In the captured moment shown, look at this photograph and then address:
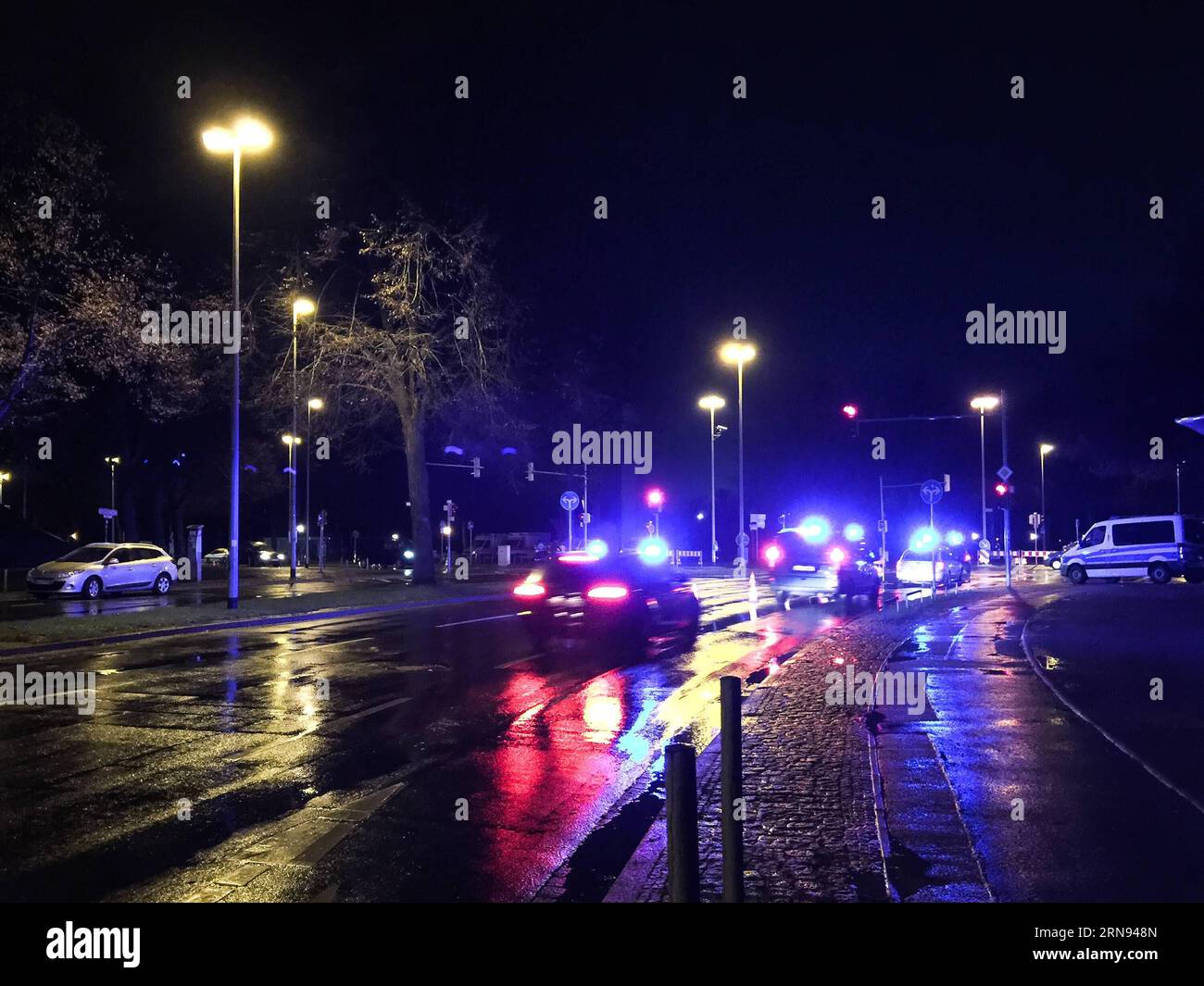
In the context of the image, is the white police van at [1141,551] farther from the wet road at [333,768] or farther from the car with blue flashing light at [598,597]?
the wet road at [333,768]

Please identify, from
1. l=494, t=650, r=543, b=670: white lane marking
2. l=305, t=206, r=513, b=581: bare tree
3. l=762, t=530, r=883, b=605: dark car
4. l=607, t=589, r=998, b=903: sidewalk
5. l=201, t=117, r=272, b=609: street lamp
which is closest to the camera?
l=607, t=589, r=998, b=903: sidewalk

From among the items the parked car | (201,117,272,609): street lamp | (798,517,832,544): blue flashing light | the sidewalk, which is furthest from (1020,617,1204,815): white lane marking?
the parked car

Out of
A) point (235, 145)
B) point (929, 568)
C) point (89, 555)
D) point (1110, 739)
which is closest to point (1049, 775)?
point (1110, 739)

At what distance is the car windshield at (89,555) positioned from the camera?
30984 millimetres

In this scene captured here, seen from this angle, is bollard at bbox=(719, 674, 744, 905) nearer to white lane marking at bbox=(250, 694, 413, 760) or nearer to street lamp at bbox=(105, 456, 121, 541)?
white lane marking at bbox=(250, 694, 413, 760)

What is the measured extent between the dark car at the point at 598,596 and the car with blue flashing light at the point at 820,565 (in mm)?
8621

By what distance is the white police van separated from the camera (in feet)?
113

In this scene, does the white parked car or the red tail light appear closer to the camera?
the red tail light

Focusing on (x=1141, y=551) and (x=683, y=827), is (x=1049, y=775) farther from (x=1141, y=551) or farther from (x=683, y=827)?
(x=1141, y=551)

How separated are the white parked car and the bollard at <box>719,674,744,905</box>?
3017 centimetres

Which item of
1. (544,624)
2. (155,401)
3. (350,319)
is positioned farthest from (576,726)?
(350,319)

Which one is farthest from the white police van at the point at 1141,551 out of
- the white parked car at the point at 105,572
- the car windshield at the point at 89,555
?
the car windshield at the point at 89,555

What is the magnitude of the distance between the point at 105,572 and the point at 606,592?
2024 centimetres

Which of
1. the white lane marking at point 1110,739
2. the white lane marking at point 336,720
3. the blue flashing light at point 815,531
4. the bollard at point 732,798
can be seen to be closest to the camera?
the bollard at point 732,798
